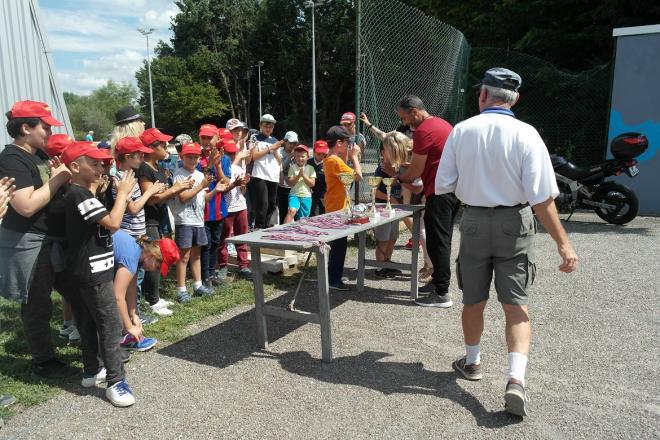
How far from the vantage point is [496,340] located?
12.6 feet

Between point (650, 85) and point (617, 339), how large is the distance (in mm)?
6901

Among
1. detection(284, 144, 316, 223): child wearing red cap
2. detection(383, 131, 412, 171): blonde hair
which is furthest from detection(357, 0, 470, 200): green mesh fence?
detection(383, 131, 412, 171): blonde hair

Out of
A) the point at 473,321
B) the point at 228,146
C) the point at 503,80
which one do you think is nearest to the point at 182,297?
the point at 228,146

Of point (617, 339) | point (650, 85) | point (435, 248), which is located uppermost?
point (650, 85)

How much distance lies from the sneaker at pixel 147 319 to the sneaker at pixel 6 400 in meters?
1.24

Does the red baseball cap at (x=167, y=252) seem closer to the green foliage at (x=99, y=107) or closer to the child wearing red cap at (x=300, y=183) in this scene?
the child wearing red cap at (x=300, y=183)

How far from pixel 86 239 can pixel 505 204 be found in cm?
242

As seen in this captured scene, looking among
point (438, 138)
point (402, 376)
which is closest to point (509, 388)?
point (402, 376)

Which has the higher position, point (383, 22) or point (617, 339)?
point (383, 22)

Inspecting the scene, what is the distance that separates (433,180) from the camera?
454 cm

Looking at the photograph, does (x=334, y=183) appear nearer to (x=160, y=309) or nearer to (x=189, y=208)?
(x=189, y=208)

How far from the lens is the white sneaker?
4375 mm

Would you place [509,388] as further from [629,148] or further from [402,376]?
[629,148]

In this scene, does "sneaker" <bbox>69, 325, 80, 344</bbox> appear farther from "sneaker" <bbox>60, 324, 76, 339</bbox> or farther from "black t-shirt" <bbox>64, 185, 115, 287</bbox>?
"black t-shirt" <bbox>64, 185, 115, 287</bbox>
